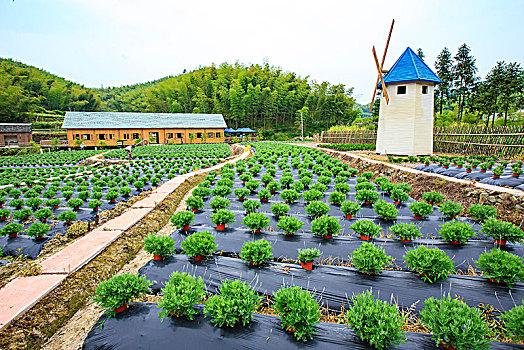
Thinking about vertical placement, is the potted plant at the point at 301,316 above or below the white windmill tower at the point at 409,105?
below

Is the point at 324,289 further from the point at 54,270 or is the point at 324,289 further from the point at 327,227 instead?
the point at 54,270

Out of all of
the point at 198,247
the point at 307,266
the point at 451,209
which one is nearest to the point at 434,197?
the point at 451,209

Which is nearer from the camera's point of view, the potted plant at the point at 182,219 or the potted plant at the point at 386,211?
the potted plant at the point at 182,219

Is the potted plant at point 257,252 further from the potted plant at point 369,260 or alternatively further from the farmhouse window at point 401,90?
the farmhouse window at point 401,90

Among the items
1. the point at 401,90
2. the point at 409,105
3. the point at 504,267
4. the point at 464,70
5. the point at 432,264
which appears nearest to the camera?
the point at 504,267

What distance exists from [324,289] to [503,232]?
111 inches

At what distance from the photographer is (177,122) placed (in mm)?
35531

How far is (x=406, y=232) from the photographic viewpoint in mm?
3543

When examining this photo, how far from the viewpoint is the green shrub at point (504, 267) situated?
2465 millimetres

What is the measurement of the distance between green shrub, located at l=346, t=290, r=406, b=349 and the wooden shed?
35.0 m

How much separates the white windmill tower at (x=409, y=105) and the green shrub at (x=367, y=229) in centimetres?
1251

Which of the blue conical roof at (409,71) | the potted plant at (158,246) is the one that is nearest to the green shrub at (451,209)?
the potted plant at (158,246)

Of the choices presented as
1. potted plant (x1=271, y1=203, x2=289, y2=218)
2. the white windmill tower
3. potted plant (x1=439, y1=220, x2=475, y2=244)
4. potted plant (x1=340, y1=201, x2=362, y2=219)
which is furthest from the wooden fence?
potted plant (x1=271, y1=203, x2=289, y2=218)

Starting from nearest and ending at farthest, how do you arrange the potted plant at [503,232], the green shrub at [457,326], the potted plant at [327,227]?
the green shrub at [457,326], the potted plant at [503,232], the potted plant at [327,227]
